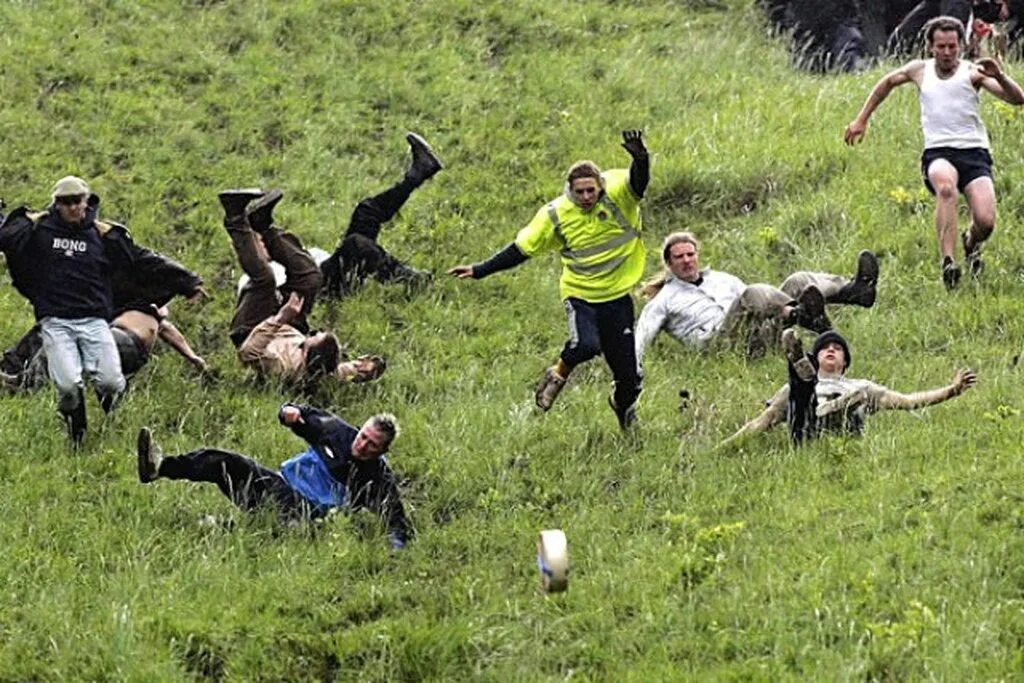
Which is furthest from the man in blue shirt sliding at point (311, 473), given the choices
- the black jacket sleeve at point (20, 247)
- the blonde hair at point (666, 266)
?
the blonde hair at point (666, 266)

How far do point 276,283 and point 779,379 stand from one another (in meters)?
3.95

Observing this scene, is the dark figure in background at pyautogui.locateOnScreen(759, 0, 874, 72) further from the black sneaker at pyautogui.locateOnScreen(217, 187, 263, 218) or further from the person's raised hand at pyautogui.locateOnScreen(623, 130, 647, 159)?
the person's raised hand at pyautogui.locateOnScreen(623, 130, 647, 159)

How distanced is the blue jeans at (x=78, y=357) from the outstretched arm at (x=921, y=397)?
514 cm

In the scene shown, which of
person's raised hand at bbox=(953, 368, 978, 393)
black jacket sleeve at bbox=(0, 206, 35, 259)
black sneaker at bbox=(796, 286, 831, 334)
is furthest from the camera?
black sneaker at bbox=(796, 286, 831, 334)

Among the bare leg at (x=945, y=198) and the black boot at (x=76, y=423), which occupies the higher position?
the bare leg at (x=945, y=198)

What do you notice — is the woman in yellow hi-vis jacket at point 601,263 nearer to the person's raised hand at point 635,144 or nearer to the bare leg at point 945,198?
the person's raised hand at point 635,144

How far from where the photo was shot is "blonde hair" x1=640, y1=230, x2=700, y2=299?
12.1 m

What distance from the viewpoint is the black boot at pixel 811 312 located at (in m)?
10.7

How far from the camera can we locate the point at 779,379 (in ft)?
35.9

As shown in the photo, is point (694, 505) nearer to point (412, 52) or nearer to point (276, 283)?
point (276, 283)

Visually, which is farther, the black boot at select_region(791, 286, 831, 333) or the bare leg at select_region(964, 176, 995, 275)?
the bare leg at select_region(964, 176, 995, 275)

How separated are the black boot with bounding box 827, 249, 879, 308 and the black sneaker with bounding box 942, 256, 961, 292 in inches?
38.6

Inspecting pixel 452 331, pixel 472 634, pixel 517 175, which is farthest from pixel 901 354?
pixel 517 175

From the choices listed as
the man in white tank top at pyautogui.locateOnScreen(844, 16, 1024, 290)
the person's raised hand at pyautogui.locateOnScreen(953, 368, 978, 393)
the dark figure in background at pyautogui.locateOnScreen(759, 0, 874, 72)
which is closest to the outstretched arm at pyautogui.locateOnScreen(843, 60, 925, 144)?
the man in white tank top at pyautogui.locateOnScreen(844, 16, 1024, 290)
